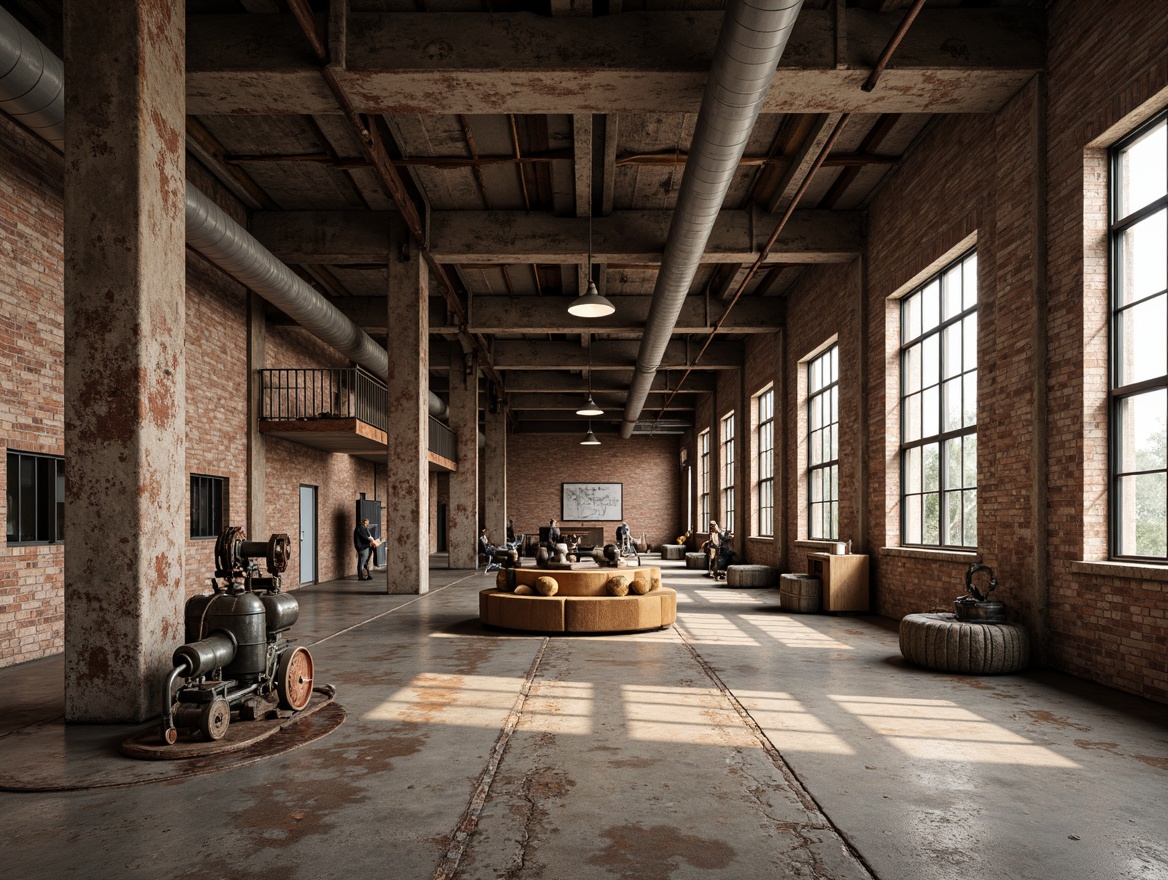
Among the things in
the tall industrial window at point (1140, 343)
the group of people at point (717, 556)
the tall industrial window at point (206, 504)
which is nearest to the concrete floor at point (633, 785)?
the tall industrial window at point (1140, 343)

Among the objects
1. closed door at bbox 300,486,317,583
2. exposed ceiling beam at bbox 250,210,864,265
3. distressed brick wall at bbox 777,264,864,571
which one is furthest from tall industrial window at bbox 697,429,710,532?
exposed ceiling beam at bbox 250,210,864,265

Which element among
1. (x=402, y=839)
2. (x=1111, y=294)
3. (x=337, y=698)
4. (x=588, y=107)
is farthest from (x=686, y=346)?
(x=402, y=839)

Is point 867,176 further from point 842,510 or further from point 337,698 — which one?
point 337,698

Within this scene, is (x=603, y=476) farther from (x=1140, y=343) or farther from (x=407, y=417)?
(x=1140, y=343)

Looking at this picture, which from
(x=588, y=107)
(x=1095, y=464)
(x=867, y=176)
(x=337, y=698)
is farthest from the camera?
(x=867, y=176)

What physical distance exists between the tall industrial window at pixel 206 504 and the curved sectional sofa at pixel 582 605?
5083 mm

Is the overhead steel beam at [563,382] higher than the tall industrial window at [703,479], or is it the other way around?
the overhead steel beam at [563,382]

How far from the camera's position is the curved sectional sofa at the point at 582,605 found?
31.9 feet

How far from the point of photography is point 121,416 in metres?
5.45

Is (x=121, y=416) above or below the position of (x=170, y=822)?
above

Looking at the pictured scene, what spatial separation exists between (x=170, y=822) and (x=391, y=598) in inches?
402

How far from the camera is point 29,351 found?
7.95m

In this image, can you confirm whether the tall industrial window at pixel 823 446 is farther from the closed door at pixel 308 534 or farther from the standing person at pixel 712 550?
the closed door at pixel 308 534

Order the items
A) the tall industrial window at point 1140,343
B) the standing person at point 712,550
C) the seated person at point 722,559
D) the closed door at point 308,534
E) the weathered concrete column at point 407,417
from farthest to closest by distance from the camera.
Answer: the standing person at point 712,550
the seated person at point 722,559
the closed door at point 308,534
the weathered concrete column at point 407,417
the tall industrial window at point 1140,343
